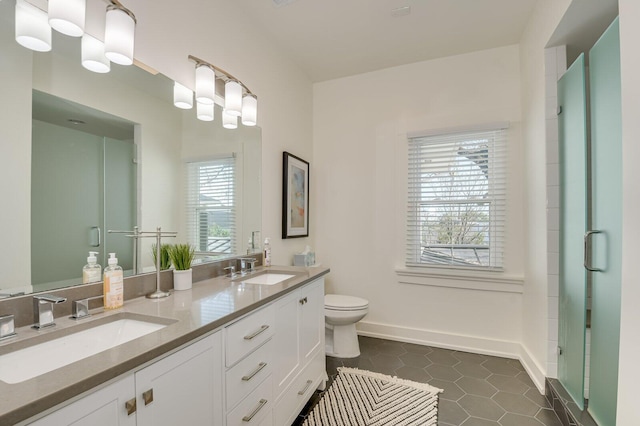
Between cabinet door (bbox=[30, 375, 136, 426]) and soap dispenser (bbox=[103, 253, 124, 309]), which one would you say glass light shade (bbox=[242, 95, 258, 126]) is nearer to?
soap dispenser (bbox=[103, 253, 124, 309])

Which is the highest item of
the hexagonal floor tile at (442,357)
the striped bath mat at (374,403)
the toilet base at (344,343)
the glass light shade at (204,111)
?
the glass light shade at (204,111)

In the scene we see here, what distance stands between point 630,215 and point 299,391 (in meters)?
1.76

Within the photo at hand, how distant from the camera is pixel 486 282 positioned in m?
2.78

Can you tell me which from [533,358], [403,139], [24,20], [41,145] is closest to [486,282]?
[533,358]

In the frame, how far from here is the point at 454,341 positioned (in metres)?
2.86

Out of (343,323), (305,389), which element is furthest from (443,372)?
(305,389)

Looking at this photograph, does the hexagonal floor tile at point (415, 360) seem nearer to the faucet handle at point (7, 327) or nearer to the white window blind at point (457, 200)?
the white window blind at point (457, 200)

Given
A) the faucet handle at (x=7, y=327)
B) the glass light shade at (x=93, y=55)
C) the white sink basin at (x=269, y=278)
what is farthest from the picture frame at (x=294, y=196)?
the faucet handle at (x=7, y=327)

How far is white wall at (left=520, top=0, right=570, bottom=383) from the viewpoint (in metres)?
2.11

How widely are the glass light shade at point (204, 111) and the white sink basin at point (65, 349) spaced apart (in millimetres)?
1233

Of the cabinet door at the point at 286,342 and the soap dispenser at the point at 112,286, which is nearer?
the soap dispenser at the point at 112,286

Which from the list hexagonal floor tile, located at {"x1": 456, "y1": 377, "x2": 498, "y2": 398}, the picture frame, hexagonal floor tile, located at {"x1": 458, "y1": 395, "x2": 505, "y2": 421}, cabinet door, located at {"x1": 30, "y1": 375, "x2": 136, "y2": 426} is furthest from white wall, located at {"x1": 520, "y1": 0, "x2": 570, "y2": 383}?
cabinet door, located at {"x1": 30, "y1": 375, "x2": 136, "y2": 426}

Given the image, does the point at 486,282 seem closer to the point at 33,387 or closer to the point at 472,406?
the point at 472,406

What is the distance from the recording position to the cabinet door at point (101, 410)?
65 cm
